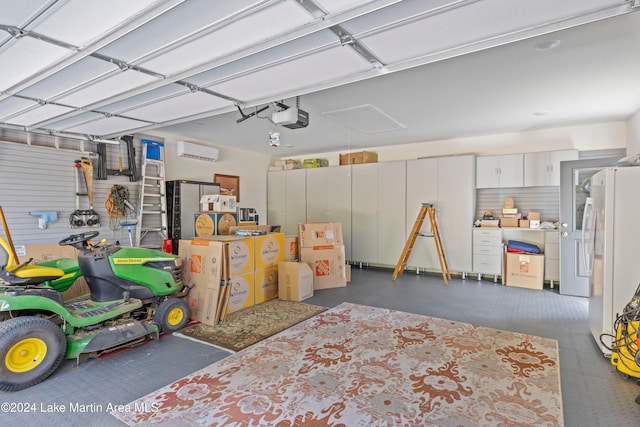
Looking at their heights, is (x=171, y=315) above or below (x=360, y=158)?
below

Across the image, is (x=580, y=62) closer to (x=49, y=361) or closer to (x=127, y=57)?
(x=127, y=57)

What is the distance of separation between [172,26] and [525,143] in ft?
19.8

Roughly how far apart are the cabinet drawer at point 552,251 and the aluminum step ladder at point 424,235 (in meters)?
1.58

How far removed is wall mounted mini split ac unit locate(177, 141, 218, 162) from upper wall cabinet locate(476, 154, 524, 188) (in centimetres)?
512

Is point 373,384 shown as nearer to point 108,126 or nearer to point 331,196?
point 108,126

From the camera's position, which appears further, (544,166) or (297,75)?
(544,166)

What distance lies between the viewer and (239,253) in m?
4.05

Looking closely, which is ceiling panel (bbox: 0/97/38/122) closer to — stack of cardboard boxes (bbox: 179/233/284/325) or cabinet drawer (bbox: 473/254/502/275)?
stack of cardboard boxes (bbox: 179/233/284/325)

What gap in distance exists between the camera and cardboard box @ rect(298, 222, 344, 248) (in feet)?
17.2

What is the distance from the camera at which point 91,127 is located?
4.15 m

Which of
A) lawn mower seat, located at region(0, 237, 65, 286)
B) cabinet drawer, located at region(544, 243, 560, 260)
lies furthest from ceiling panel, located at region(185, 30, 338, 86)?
cabinet drawer, located at region(544, 243, 560, 260)

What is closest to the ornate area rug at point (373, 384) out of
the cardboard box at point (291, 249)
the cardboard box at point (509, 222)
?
the cardboard box at point (291, 249)

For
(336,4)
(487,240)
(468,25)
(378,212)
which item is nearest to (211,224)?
(378,212)

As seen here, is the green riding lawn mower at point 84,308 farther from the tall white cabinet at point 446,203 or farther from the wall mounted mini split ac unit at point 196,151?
the tall white cabinet at point 446,203
